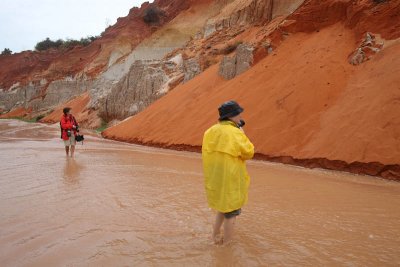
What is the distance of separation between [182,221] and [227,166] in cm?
127

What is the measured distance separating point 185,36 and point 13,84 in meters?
35.9

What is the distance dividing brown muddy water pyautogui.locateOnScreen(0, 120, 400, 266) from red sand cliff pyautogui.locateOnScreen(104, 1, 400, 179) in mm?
960

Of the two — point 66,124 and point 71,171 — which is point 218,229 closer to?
point 71,171

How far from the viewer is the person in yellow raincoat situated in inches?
136

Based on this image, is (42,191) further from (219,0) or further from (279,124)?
(219,0)

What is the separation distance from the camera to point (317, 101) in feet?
33.4

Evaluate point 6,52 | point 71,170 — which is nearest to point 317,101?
point 71,170

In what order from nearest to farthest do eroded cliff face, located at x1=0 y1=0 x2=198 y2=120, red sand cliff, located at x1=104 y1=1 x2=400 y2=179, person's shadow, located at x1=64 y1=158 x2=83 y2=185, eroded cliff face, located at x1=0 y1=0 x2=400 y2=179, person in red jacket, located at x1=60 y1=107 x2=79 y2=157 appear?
person's shadow, located at x1=64 y1=158 x2=83 y2=185 < red sand cliff, located at x1=104 y1=1 x2=400 y2=179 < eroded cliff face, located at x1=0 y1=0 x2=400 y2=179 < person in red jacket, located at x1=60 y1=107 x2=79 y2=157 < eroded cliff face, located at x1=0 y1=0 x2=198 y2=120

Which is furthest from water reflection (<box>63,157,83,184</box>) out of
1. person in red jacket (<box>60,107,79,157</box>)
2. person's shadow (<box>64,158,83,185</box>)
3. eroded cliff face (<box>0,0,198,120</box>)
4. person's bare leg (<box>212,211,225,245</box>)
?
eroded cliff face (<box>0,0,198,120</box>)

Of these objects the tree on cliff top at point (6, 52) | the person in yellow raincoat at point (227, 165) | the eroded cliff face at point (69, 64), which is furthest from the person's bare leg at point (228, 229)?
the tree on cliff top at point (6, 52)

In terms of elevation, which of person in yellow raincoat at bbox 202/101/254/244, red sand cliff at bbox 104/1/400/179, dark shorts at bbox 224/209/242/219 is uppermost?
red sand cliff at bbox 104/1/400/179

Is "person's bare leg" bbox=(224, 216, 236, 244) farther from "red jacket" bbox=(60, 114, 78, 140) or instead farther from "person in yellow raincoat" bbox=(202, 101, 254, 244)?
"red jacket" bbox=(60, 114, 78, 140)

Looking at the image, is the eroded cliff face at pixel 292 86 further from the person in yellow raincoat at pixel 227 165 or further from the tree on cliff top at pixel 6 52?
the tree on cliff top at pixel 6 52

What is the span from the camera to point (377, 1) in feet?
38.9
